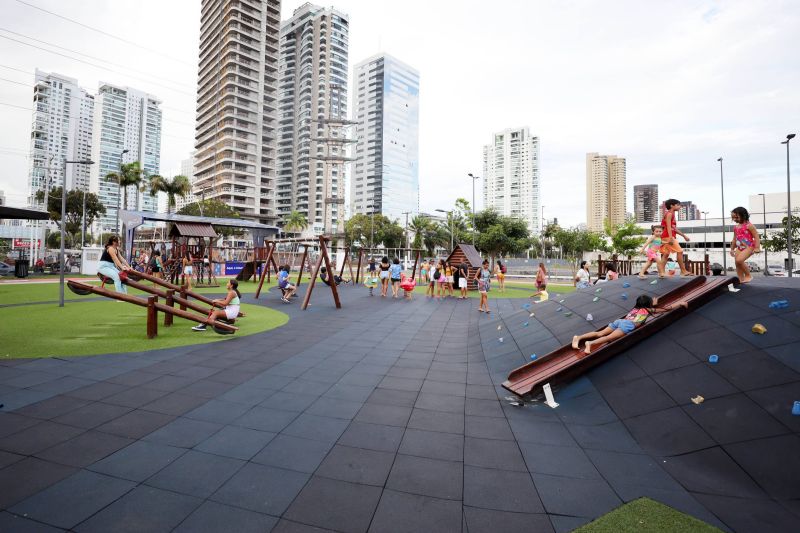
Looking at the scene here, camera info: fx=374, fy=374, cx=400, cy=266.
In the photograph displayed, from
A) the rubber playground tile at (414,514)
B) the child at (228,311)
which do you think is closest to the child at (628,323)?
the rubber playground tile at (414,514)

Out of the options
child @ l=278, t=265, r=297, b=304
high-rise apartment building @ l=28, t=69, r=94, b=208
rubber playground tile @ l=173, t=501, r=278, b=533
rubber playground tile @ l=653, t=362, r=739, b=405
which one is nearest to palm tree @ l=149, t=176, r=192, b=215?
high-rise apartment building @ l=28, t=69, r=94, b=208

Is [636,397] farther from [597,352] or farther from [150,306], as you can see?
[150,306]

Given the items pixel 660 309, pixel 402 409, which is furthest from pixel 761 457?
pixel 402 409

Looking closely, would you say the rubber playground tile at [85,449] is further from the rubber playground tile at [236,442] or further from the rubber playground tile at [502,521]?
the rubber playground tile at [502,521]

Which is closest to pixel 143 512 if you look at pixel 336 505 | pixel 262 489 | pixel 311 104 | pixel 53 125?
pixel 262 489

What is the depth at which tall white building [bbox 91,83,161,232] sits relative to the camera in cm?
12594

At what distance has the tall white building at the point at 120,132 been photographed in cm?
12594

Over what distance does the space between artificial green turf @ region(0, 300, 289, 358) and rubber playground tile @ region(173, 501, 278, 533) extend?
6.70 meters

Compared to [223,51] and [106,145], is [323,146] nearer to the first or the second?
[223,51]

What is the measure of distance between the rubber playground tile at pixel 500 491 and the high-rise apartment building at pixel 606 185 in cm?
20538

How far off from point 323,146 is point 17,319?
11400 cm

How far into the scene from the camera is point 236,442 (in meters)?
4.28

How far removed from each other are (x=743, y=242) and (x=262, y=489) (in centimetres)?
840

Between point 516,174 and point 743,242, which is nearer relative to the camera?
point 743,242
